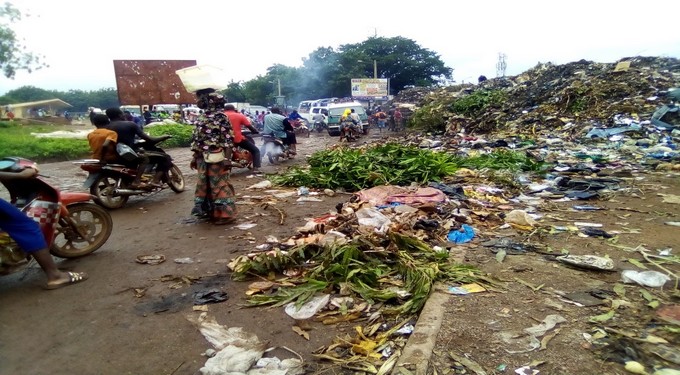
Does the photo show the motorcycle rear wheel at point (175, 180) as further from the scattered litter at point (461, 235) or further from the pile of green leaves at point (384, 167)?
the scattered litter at point (461, 235)

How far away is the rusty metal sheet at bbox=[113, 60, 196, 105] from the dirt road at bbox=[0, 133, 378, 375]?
13874 millimetres

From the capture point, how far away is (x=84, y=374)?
7.34 ft

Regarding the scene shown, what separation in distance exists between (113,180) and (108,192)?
0.22 meters

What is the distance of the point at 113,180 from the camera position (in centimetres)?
612

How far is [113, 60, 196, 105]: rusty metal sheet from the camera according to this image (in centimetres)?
1650

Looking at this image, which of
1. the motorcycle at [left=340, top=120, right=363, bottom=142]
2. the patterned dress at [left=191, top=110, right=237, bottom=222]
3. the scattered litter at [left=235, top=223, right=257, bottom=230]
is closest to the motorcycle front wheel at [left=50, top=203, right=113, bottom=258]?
the patterned dress at [left=191, top=110, right=237, bottom=222]

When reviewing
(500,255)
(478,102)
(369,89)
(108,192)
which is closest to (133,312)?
(500,255)

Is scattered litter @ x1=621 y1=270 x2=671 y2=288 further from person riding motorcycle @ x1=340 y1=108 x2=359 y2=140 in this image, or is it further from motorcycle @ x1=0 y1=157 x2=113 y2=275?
person riding motorcycle @ x1=340 y1=108 x2=359 y2=140

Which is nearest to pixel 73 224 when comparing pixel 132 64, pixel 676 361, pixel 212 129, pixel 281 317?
pixel 212 129

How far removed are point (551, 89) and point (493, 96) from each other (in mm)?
2355

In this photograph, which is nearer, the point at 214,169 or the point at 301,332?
the point at 301,332

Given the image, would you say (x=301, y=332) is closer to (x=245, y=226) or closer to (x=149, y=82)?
(x=245, y=226)

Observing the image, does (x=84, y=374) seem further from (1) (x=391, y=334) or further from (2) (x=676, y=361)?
(2) (x=676, y=361)

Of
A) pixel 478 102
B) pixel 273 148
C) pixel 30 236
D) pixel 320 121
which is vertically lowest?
pixel 30 236
